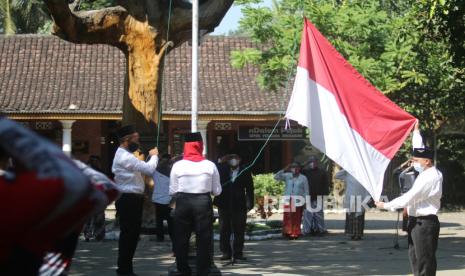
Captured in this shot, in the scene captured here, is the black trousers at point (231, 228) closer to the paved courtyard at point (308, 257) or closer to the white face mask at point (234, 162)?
the paved courtyard at point (308, 257)

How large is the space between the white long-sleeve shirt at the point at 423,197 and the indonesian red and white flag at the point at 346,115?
654mm

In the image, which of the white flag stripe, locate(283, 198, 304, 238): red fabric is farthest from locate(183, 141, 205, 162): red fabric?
locate(283, 198, 304, 238): red fabric

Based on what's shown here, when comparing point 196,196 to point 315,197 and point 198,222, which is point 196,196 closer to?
point 198,222

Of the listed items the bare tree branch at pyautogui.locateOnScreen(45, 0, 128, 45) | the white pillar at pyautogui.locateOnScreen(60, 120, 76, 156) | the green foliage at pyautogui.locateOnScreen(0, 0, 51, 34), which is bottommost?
the white pillar at pyautogui.locateOnScreen(60, 120, 76, 156)

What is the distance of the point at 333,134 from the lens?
36.2 ft

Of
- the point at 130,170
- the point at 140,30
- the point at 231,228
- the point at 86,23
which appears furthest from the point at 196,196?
the point at 140,30

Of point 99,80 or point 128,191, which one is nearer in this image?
point 128,191

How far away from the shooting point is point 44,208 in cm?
288

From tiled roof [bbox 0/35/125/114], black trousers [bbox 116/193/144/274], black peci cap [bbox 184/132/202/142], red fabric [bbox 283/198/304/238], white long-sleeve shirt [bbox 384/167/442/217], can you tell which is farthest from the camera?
tiled roof [bbox 0/35/125/114]

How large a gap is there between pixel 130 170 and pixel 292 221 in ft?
28.0

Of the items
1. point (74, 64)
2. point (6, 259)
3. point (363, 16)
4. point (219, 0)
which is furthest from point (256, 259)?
point (74, 64)

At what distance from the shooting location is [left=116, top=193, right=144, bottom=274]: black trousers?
11289 millimetres

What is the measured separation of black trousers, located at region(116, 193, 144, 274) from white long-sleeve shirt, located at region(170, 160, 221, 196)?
64 cm

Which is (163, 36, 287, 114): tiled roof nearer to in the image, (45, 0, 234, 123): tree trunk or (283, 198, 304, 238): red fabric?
(283, 198, 304, 238): red fabric
